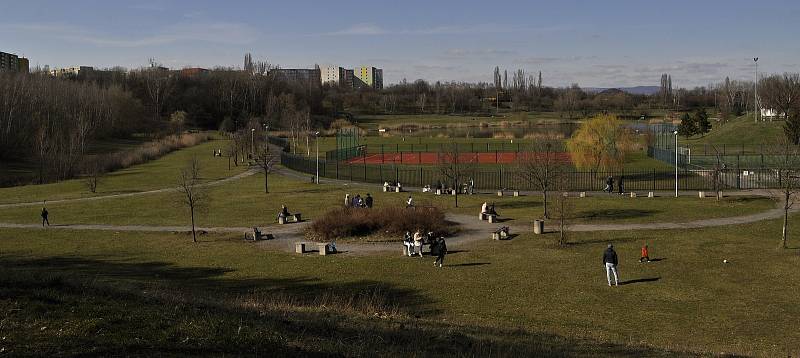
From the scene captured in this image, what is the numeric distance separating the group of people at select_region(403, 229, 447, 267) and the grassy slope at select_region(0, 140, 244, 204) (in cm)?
3041

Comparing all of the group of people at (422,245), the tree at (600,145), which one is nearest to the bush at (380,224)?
the group of people at (422,245)

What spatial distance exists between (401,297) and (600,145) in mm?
37612

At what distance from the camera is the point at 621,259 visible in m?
27.1

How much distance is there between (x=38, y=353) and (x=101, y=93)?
11221 centimetres

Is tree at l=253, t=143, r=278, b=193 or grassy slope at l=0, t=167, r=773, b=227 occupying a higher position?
tree at l=253, t=143, r=278, b=193

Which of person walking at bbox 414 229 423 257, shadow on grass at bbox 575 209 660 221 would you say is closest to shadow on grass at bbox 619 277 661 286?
person walking at bbox 414 229 423 257

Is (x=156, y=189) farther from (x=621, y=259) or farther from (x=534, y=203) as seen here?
(x=621, y=259)

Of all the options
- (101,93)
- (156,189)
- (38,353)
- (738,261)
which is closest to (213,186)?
(156,189)

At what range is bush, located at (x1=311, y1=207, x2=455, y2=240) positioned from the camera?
32.2m

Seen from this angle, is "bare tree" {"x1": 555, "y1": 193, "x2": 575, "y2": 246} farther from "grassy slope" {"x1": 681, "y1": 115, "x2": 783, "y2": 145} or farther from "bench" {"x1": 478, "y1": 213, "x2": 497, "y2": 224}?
"grassy slope" {"x1": 681, "y1": 115, "x2": 783, "y2": 145}

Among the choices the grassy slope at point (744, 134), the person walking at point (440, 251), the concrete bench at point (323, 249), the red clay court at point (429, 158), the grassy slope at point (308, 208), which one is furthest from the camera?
the grassy slope at point (744, 134)

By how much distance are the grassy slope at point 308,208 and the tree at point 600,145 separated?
12.0 m

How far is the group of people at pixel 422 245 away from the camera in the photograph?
26.5 m

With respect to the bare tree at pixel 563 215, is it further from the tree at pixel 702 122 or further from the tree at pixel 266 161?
the tree at pixel 702 122
